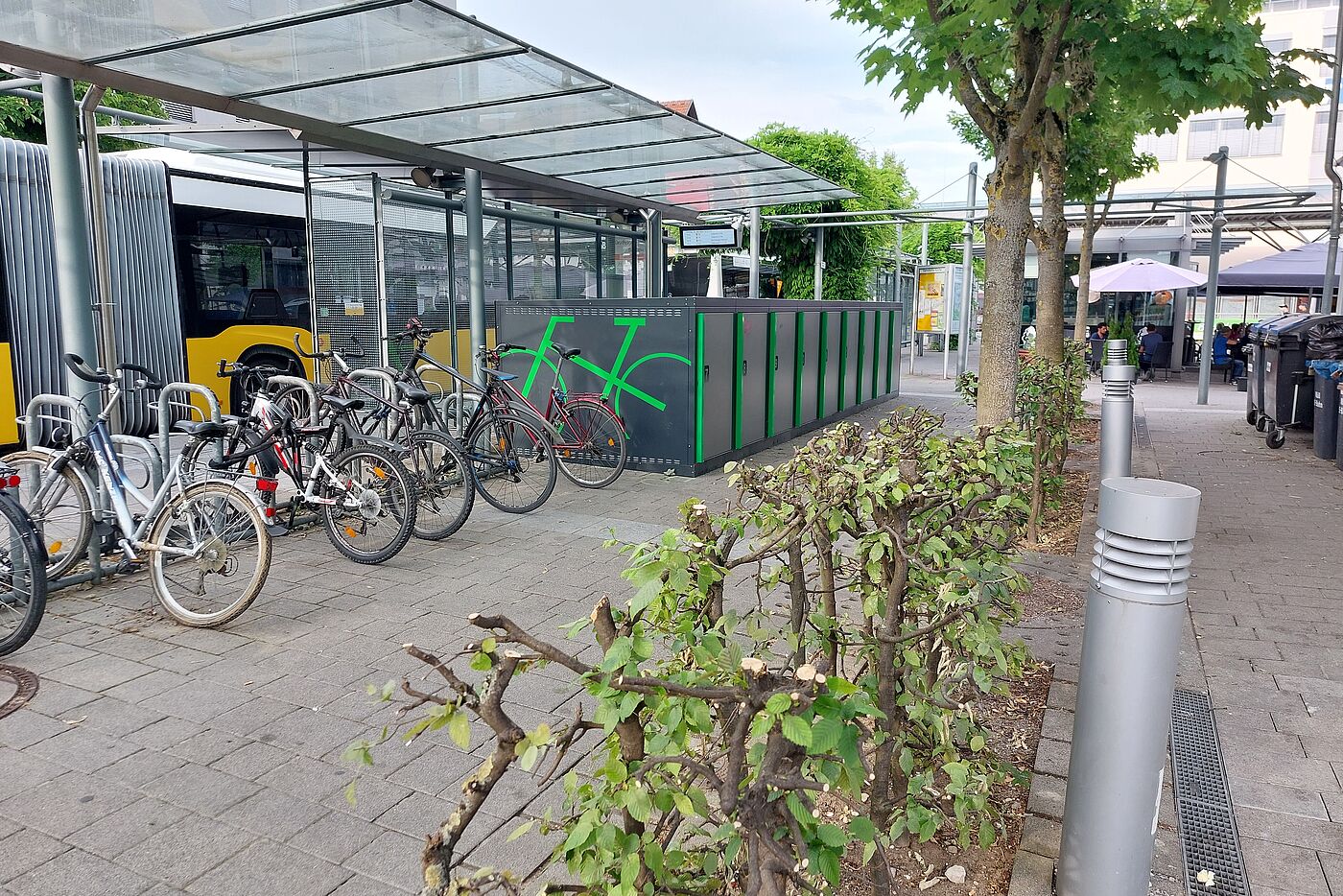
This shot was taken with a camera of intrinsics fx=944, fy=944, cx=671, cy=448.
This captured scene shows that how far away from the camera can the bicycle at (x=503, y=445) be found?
7.07 metres

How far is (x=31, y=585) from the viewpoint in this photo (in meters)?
4.05

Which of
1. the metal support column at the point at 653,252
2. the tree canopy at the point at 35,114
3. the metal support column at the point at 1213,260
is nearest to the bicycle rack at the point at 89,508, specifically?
the metal support column at the point at 653,252

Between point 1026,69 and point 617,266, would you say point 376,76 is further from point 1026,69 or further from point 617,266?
point 617,266

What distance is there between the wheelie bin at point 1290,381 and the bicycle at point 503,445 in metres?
8.07

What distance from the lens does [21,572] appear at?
4.12 metres

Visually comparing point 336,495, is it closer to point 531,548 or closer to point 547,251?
point 531,548

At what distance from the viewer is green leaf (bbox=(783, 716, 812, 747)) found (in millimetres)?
1350

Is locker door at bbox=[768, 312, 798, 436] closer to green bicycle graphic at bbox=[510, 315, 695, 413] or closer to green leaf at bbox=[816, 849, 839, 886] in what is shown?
green bicycle graphic at bbox=[510, 315, 695, 413]

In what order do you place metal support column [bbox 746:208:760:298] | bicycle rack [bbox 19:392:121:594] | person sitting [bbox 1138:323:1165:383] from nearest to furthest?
bicycle rack [bbox 19:392:121:594] → metal support column [bbox 746:208:760:298] → person sitting [bbox 1138:323:1165:383]

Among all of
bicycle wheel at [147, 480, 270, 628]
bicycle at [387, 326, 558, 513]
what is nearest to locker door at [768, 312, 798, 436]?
bicycle at [387, 326, 558, 513]

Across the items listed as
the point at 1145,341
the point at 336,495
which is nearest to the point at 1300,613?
the point at 336,495

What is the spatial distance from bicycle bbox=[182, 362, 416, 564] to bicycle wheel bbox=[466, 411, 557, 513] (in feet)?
4.39

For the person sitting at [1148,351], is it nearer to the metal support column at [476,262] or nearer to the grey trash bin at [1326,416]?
the grey trash bin at [1326,416]

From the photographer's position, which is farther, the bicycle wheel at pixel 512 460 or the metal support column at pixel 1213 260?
the metal support column at pixel 1213 260
